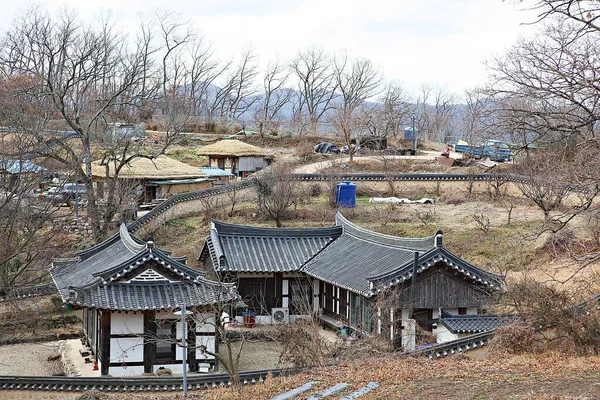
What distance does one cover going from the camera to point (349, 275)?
2516 cm

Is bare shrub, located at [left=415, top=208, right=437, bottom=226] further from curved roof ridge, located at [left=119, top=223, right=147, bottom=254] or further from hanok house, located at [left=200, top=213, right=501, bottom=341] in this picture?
curved roof ridge, located at [left=119, top=223, right=147, bottom=254]

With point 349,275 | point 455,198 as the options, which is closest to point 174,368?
point 349,275

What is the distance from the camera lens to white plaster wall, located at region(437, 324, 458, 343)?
852 inches

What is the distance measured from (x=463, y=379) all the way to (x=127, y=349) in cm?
1168

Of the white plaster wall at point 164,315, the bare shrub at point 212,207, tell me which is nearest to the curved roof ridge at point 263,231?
the white plaster wall at point 164,315

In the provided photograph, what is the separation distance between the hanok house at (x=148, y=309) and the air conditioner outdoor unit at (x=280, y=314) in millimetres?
5198

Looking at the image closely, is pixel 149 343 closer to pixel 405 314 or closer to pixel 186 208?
pixel 405 314

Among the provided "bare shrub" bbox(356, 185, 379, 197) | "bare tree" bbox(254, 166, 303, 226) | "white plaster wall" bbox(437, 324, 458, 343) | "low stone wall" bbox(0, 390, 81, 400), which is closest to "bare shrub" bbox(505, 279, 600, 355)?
"white plaster wall" bbox(437, 324, 458, 343)

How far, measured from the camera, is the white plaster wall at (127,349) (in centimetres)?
A: 2152

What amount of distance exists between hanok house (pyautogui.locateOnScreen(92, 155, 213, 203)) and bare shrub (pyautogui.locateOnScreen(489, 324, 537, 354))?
89.0 ft

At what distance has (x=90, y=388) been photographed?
59.5 feet

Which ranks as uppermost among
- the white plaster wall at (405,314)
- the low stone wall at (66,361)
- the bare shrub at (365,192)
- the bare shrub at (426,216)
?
the bare shrub at (365,192)

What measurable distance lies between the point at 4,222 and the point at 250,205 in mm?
17260

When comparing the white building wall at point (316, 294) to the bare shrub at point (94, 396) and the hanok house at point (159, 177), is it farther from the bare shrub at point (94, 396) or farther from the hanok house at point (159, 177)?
the hanok house at point (159, 177)
